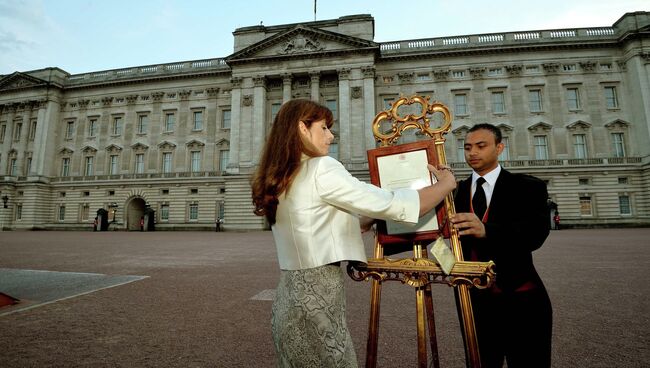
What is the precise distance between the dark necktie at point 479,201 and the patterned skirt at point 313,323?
1.27 meters

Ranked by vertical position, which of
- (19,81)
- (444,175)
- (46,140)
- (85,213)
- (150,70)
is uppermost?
(150,70)

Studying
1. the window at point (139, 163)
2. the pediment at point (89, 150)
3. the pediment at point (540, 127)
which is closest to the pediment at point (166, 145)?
the window at point (139, 163)

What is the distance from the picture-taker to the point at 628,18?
29.2 metres

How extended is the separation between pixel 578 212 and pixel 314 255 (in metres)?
35.5

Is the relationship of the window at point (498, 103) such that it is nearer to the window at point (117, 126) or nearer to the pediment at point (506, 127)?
the pediment at point (506, 127)

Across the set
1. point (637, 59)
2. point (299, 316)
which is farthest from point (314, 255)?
point (637, 59)

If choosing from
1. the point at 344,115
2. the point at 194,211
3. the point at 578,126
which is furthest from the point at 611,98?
the point at 194,211

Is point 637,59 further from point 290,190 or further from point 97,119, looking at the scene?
point 97,119

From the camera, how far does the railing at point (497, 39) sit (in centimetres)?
3073

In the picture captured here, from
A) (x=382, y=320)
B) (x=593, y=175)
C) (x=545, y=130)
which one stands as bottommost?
(x=382, y=320)

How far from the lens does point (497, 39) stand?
31766mm

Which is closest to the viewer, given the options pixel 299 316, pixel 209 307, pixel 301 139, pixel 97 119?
pixel 299 316

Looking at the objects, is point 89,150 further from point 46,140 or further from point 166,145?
point 166,145

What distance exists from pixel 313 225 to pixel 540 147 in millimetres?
35306
